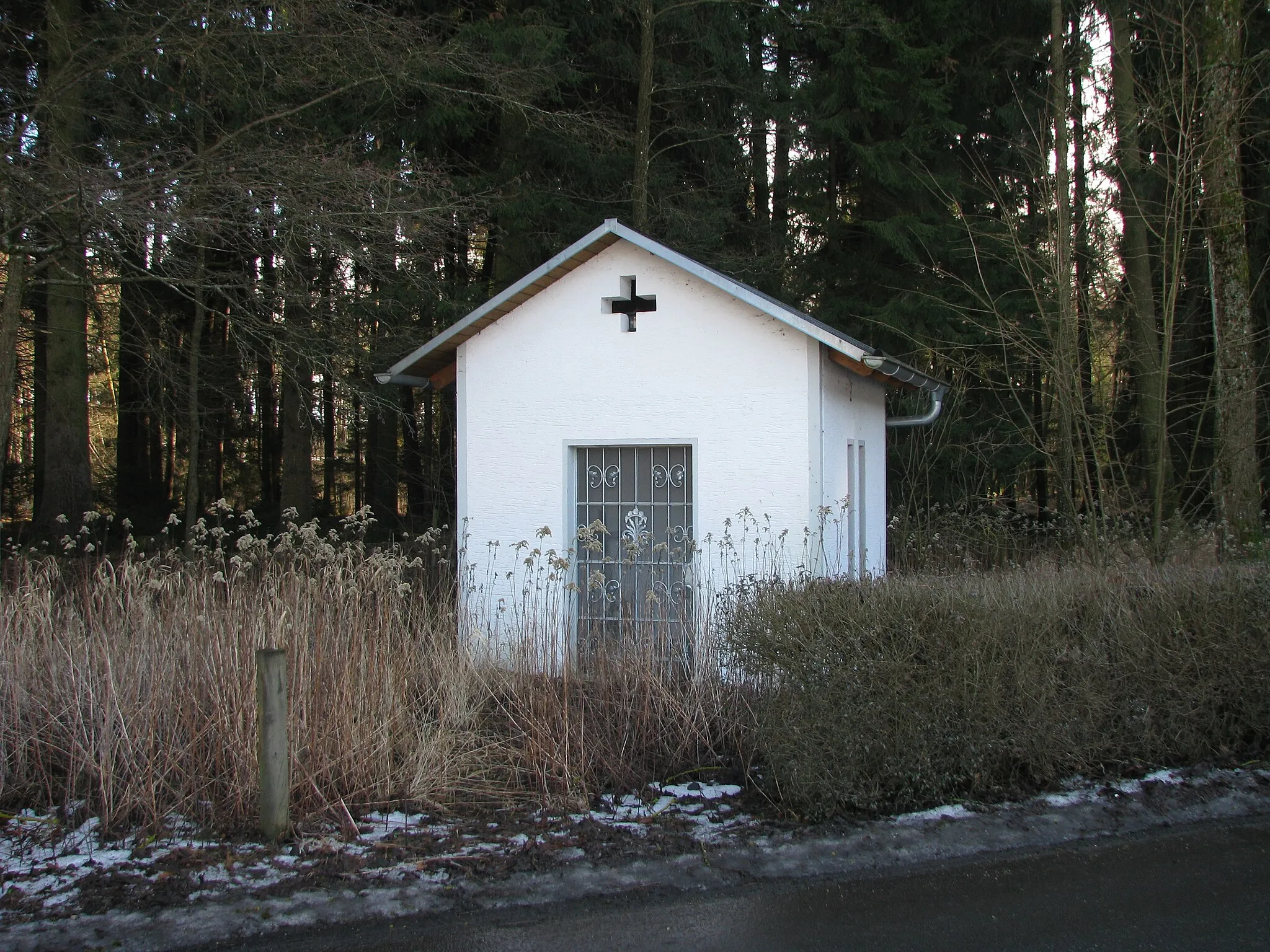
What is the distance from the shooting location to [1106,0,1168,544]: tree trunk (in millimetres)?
12055

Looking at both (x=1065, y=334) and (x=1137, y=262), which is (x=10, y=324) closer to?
(x=1065, y=334)

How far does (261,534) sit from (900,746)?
19321 millimetres

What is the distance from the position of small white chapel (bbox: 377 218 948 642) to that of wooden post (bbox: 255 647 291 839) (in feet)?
12.9

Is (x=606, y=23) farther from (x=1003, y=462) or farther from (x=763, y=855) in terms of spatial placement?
(x=763, y=855)

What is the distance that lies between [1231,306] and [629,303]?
7.82m

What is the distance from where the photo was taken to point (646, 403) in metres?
9.80

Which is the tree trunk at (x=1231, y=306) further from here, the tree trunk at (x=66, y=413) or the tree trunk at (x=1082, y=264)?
the tree trunk at (x=66, y=413)

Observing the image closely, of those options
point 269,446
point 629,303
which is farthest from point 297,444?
point 269,446

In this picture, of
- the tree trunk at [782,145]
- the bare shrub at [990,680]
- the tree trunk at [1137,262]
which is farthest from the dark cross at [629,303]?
the tree trunk at [782,145]

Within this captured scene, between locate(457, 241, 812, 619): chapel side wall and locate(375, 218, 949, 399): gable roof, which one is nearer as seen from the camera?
locate(375, 218, 949, 399): gable roof

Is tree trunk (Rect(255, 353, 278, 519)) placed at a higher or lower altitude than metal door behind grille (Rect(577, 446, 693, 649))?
higher

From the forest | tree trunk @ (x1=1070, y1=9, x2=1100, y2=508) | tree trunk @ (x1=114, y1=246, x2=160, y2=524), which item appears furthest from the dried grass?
tree trunk @ (x1=114, y1=246, x2=160, y2=524)

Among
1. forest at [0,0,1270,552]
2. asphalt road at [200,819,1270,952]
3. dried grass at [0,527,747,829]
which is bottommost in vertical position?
asphalt road at [200,819,1270,952]

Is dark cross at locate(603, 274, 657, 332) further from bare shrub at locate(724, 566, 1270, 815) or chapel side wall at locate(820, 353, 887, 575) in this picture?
bare shrub at locate(724, 566, 1270, 815)
